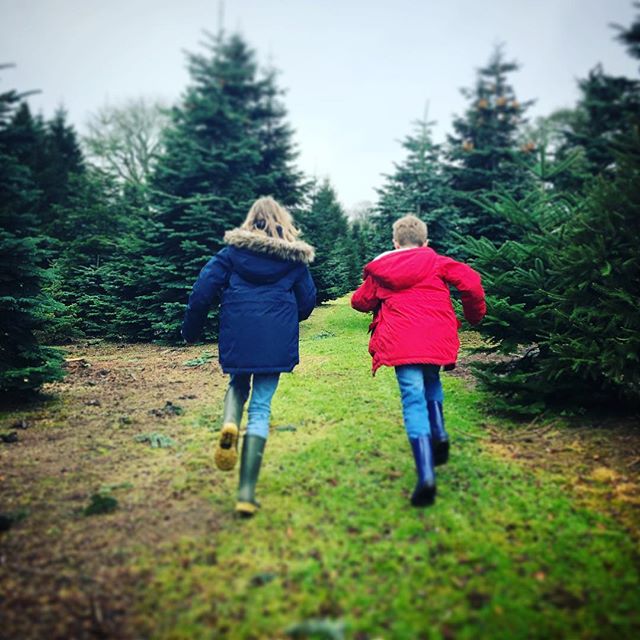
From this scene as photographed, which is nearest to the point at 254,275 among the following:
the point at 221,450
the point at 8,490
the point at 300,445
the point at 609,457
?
the point at 221,450

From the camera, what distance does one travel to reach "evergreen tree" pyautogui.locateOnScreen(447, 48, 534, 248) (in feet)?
45.5

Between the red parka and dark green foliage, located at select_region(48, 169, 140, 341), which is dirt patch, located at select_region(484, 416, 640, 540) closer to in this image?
the red parka

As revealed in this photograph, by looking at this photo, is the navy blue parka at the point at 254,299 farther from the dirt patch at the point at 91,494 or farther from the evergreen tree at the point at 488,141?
the evergreen tree at the point at 488,141

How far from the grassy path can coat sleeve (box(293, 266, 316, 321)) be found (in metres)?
1.44

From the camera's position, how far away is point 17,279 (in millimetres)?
5902

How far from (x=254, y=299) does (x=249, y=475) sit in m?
1.32

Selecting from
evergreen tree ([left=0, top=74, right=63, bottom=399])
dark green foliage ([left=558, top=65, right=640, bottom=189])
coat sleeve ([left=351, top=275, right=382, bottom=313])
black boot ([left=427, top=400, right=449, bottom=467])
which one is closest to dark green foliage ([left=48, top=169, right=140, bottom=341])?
Result: evergreen tree ([left=0, top=74, right=63, bottom=399])

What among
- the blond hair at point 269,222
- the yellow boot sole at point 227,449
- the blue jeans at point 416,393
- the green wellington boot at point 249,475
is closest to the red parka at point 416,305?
the blue jeans at point 416,393

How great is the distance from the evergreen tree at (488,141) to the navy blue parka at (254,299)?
37.2ft

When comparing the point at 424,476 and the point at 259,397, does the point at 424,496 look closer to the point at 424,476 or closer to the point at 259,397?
the point at 424,476

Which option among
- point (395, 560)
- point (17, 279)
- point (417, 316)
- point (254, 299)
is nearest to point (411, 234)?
point (417, 316)

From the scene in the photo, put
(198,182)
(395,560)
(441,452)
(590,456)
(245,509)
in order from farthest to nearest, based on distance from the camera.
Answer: (198,182), (590,456), (441,452), (245,509), (395,560)

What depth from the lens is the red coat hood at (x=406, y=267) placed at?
3.57 m

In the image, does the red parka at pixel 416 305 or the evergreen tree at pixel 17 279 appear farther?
the evergreen tree at pixel 17 279
